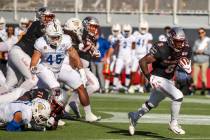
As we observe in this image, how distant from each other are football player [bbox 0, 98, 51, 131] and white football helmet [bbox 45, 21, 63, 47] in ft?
3.34

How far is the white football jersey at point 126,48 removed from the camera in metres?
24.4

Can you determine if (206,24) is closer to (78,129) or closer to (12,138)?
(78,129)

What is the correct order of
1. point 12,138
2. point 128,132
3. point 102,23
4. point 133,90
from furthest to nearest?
point 102,23 < point 133,90 < point 128,132 < point 12,138

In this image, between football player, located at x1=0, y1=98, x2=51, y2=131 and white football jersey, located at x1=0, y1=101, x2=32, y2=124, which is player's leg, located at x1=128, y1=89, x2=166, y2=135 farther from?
white football jersey, located at x1=0, y1=101, x2=32, y2=124

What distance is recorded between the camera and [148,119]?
48.2ft

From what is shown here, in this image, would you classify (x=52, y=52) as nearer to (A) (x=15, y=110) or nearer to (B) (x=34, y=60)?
(B) (x=34, y=60)

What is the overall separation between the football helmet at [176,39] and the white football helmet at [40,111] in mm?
1921

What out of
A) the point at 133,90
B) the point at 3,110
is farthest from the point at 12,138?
the point at 133,90

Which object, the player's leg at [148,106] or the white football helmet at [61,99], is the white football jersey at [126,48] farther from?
the player's leg at [148,106]

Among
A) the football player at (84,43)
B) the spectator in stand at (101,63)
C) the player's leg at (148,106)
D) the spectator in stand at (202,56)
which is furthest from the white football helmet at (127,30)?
the player's leg at (148,106)

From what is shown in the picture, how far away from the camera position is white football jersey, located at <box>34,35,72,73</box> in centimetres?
1295

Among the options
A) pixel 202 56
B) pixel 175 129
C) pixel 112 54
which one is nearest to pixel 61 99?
pixel 175 129

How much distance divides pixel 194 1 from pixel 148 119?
41.9 feet

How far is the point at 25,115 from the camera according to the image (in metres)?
12.1
